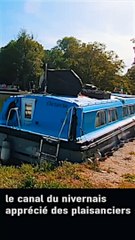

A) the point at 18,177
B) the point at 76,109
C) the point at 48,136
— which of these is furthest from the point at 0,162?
the point at 18,177

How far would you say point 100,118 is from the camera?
10930 millimetres

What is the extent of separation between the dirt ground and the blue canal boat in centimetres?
43

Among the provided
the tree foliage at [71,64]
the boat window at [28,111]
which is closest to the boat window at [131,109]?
the boat window at [28,111]

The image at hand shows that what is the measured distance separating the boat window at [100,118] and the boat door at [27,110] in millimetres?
2022

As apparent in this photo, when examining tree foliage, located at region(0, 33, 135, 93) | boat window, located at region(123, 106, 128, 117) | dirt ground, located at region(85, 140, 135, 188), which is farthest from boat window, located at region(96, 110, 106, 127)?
tree foliage, located at region(0, 33, 135, 93)

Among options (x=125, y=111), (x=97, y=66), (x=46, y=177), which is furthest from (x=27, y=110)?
(x=97, y=66)

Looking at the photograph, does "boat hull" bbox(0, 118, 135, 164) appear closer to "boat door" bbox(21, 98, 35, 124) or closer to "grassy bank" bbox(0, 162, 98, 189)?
"boat door" bbox(21, 98, 35, 124)

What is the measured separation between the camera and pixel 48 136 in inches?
344

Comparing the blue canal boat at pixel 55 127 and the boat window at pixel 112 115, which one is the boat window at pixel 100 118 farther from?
the boat window at pixel 112 115

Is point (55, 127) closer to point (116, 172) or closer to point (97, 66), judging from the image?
point (116, 172)

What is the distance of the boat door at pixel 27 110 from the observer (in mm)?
9602

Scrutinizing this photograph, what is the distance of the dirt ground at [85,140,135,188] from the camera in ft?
21.9
